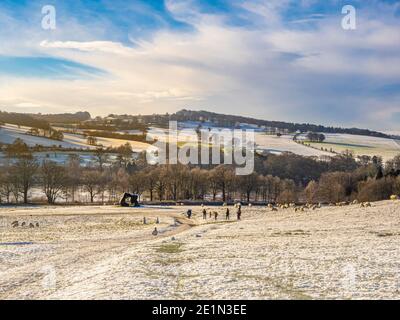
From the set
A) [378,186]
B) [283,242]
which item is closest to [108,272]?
[283,242]

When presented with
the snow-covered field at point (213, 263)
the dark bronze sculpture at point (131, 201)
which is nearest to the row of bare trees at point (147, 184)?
the dark bronze sculpture at point (131, 201)

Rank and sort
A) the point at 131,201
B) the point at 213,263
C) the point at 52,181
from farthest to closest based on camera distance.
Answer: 1. the point at 52,181
2. the point at 131,201
3. the point at 213,263

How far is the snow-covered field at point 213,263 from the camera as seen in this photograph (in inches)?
810

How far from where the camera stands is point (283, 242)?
36688 mm

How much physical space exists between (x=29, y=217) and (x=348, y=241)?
52.9m

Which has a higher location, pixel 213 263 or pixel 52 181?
pixel 52 181

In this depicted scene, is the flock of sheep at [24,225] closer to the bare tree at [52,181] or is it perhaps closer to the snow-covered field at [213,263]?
the snow-covered field at [213,263]

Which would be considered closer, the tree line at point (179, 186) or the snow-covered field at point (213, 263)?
the snow-covered field at point (213, 263)

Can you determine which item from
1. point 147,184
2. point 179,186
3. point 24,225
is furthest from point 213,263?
point 179,186

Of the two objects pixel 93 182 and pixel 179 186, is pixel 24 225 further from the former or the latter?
pixel 179 186

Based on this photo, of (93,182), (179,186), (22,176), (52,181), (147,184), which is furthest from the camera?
(93,182)

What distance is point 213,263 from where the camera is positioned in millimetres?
27484

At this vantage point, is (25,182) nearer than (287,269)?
No
